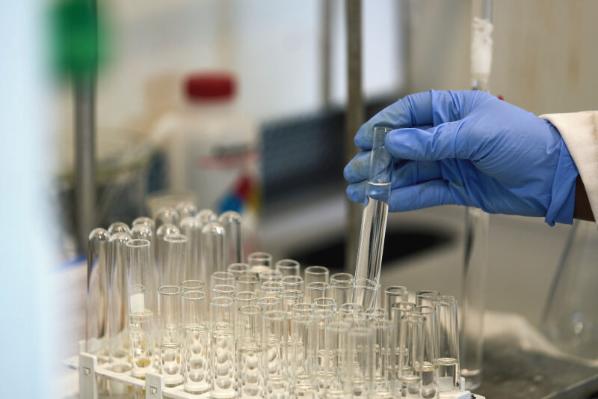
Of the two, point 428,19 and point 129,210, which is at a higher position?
point 428,19

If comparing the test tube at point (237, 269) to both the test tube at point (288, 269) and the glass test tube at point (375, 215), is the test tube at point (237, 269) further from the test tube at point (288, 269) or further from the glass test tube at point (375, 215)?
the glass test tube at point (375, 215)

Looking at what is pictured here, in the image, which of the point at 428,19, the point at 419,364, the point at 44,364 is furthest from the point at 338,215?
the point at 44,364

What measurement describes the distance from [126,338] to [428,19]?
136cm

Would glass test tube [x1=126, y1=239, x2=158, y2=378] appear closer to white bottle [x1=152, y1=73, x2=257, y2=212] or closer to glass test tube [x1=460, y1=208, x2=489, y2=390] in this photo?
glass test tube [x1=460, y1=208, x2=489, y2=390]

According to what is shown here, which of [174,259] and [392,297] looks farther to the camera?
[174,259]

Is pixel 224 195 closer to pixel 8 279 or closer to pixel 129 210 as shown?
pixel 129 210

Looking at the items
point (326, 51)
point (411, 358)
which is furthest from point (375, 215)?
point (326, 51)

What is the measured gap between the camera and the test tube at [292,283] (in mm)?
1227

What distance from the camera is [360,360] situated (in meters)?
1.11

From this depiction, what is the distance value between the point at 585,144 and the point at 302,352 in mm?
505

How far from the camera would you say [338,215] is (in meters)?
2.92

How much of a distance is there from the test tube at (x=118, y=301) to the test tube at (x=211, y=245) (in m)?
0.12

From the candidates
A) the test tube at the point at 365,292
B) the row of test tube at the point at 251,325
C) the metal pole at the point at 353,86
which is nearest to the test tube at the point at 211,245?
the row of test tube at the point at 251,325

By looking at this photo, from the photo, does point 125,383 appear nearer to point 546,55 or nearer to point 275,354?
point 275,354
